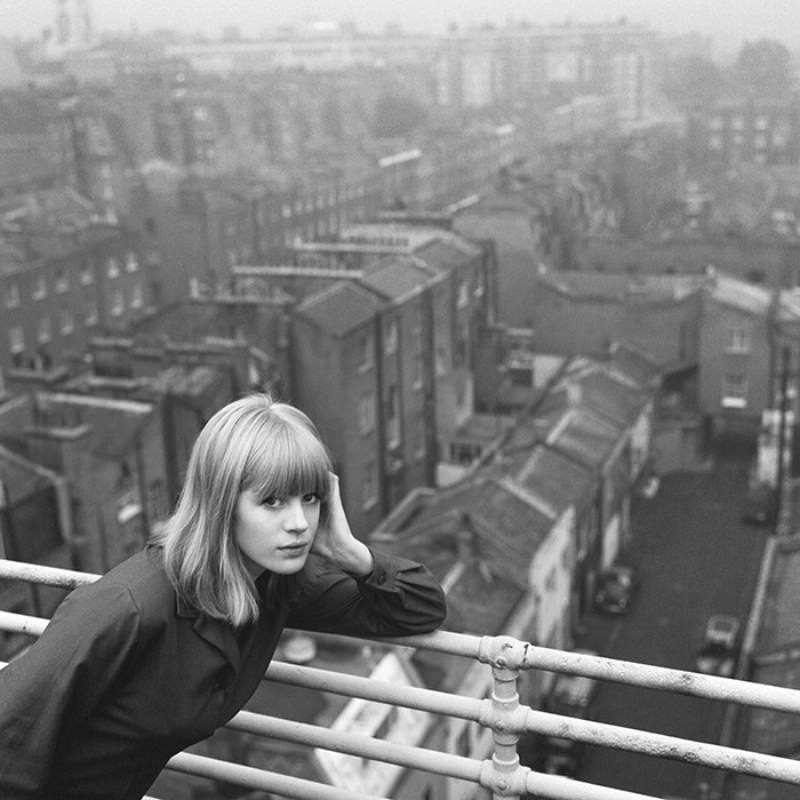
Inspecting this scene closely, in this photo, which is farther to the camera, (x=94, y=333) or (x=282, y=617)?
(x=94, y=333)

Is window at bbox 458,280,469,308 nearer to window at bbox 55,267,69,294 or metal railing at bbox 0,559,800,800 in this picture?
window at bbox 55,267,69,294

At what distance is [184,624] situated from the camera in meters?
2.56

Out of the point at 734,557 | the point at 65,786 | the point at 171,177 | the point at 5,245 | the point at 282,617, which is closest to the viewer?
the point at 65,786

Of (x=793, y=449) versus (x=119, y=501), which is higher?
(x=119, y=501)

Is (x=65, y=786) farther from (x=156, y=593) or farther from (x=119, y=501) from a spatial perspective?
(x=119, y=501)

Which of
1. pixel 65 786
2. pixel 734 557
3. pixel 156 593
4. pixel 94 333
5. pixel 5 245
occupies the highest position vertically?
pixel 156 593

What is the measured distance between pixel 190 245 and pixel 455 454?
14651 millimetres

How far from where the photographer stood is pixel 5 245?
3406cm

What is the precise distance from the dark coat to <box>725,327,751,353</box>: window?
28.8 m

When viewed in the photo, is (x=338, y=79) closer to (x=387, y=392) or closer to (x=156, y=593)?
(x=387, y=392)

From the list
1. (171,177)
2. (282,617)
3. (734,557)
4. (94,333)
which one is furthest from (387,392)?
(171,177)

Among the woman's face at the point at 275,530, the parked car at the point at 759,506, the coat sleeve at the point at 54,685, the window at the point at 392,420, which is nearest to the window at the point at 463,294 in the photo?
the window at the point at 392,420

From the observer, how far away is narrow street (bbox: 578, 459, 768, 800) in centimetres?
1745

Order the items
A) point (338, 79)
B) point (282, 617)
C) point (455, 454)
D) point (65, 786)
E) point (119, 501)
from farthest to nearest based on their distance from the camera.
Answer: point (338, 79), point (455, 454), point (119, 501), point (282, 617), point (65, 786)
